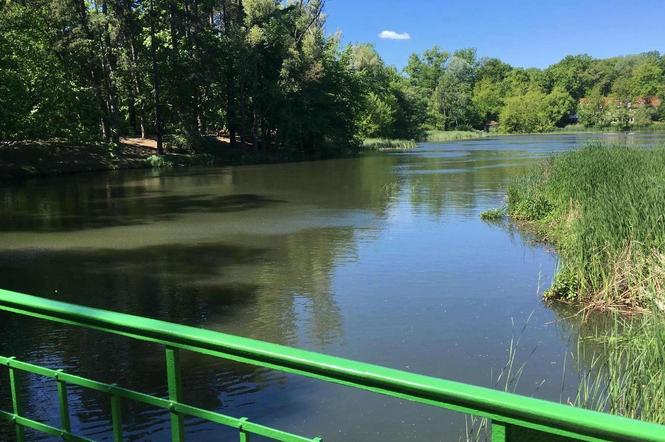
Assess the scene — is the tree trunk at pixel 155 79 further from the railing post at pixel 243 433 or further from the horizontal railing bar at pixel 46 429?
the railing post at pixel 243 433

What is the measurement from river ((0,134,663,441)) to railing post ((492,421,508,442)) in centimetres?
367

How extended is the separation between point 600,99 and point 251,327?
132m

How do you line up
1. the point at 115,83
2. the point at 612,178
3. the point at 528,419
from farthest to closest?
the point at 115,83
the point at 612,178
the point at 528,419

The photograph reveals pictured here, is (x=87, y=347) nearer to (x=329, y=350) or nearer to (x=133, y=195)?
(x=329, y=350)

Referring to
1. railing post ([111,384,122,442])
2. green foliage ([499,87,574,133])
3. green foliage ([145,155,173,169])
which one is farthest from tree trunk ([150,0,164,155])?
Answer: green foliage ([499,87,574,133])

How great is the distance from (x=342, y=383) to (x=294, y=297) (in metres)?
7.46

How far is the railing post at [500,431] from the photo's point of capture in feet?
4.76

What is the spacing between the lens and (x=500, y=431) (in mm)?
1453

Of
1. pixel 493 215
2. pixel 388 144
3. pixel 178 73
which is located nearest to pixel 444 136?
pixel 388 144

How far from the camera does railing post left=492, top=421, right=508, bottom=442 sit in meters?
1.45

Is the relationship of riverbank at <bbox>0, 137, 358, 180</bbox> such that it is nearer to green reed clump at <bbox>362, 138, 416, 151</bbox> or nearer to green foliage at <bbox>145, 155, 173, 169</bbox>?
green foliage at <bbox>145, 155, 173, 169</bbox>

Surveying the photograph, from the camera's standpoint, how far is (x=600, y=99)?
125 meters

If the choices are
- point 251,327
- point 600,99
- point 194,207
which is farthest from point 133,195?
point 600,99

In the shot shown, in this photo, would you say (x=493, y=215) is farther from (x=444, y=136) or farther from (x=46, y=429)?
(x=444, y=136)
